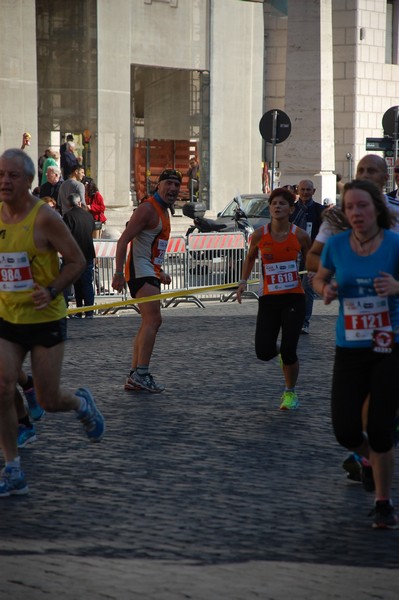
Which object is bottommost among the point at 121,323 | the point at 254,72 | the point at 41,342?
the point at 121,323

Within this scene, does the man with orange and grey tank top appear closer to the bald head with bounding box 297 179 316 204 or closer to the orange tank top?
the orange tank top

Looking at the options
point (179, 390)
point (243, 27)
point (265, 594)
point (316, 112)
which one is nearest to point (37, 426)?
point (179, 390)

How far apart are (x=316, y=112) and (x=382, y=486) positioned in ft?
82.3

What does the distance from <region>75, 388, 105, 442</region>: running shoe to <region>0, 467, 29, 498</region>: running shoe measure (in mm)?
644

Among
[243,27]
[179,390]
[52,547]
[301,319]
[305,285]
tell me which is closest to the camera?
[52,547]

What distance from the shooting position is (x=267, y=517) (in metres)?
6.25

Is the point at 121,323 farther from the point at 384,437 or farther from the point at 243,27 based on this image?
the point at 243,27

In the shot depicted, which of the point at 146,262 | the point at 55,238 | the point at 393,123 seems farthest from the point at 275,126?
the point at 55,238

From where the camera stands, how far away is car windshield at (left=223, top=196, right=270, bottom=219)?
79.4 ft

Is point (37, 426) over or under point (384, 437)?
under

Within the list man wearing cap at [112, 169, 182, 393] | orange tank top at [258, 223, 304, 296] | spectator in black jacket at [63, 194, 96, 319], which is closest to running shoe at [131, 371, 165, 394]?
man wearing cap at [112, 169, 182, 393]

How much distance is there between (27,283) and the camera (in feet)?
22.4

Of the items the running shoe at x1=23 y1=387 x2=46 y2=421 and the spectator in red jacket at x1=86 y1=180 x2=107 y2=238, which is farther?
the spectator in red jacket at x1=86 y1=180 x2=107 y2=238

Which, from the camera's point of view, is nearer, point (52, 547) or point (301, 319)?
point (52, 547)
